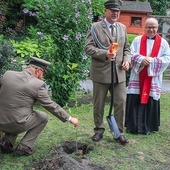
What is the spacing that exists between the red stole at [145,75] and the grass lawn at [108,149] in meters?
0.66

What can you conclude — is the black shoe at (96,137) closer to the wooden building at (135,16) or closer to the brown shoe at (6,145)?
the brown shoe at (6,145)

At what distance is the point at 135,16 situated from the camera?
14555mm

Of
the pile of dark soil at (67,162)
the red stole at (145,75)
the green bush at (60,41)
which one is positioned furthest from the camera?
the green bush at (60,41)

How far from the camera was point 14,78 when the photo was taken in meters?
3.84

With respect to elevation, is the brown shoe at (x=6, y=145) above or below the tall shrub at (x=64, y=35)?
below

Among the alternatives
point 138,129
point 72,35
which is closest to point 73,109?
point 72,35

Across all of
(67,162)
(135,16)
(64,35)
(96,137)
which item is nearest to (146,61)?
(96,137)

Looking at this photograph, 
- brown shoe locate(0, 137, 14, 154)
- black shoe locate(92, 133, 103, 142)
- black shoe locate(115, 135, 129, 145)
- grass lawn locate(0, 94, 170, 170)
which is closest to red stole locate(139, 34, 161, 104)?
grass lawn locate(0, 94, 170, 170)

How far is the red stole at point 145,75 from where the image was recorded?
16.8 feet

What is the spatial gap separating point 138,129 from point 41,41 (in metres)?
2.84

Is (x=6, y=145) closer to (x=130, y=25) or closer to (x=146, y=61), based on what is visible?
(x=146, y=61)

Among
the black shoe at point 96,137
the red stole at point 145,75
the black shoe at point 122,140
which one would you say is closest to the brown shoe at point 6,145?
the black shoe at point 96,137

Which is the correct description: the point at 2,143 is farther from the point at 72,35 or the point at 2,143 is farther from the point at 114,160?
the point at 72,35

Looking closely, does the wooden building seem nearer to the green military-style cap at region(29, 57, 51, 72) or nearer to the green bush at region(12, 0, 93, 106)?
the green bush at region(12, 0, 93, 106)
